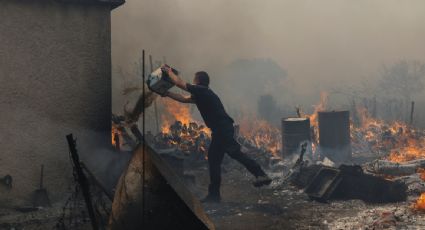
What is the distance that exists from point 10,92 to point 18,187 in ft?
5.64

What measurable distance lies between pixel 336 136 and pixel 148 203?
432 inches

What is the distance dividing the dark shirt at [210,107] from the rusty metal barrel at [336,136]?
6426mm

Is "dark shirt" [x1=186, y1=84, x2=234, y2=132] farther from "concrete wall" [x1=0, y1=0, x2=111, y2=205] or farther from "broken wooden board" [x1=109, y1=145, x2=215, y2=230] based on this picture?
"broken wooden board" [x1=109, y1=145, x2=215, y2=230]

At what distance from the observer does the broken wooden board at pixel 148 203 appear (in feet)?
11.9

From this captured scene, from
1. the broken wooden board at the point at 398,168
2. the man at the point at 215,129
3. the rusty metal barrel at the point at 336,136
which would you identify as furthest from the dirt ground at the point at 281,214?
the rusty metal barrel at the point at 336,136

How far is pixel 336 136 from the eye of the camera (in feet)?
45.1

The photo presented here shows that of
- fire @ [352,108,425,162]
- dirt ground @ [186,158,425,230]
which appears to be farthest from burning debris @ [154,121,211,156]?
fire @ [352,108,425,162]

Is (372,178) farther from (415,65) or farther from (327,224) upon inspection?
(415,65)

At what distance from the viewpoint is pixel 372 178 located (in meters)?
8.20

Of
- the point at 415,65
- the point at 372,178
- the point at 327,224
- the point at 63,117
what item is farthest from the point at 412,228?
the point at 415,65

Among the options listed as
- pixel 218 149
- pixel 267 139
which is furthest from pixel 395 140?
pixel 218 149

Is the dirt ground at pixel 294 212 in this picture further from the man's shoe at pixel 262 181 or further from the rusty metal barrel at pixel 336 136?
the rusty metal barrel at pixel 336 136

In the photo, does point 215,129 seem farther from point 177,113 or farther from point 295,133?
point 177,113

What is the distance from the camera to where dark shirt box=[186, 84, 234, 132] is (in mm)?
7996
